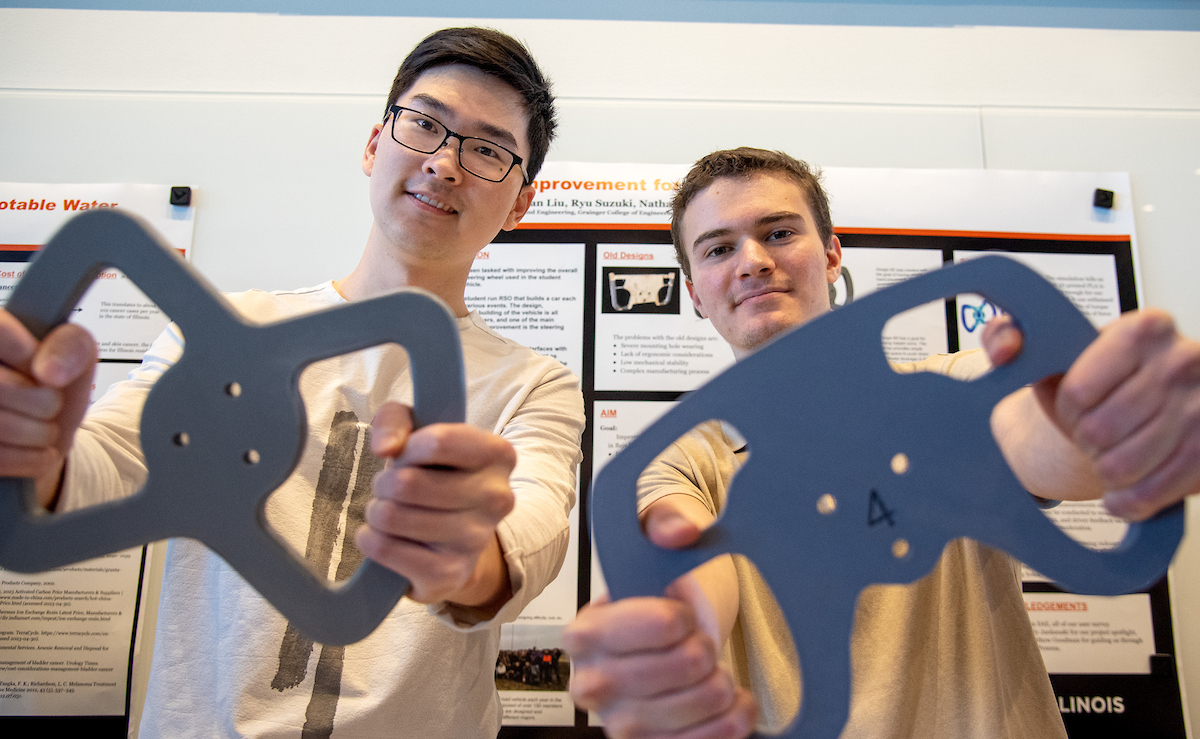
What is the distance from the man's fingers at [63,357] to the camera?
52 cm

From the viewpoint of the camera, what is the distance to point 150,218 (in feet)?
5.20

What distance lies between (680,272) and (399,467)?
116 centimetres

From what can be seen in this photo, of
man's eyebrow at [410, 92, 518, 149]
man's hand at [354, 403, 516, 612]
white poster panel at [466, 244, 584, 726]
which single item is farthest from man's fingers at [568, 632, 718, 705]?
white poster panel at [466, 244, 584, 726]

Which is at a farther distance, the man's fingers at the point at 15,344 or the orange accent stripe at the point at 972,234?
the orange accent stripe at the point at 972,234

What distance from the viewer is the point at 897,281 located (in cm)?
154

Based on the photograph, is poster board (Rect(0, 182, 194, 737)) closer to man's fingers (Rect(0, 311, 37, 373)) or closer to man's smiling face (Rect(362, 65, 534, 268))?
man's smiling face (Rect(362, 65, 534, 268))

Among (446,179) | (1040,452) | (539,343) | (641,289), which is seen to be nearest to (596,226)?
(641,289)

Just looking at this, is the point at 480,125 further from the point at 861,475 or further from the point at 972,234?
the point at 972,234

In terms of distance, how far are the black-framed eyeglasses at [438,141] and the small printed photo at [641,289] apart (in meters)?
0.59

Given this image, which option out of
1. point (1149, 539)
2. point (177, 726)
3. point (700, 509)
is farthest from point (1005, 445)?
point (177, 726)

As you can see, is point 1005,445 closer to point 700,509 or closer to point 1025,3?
point 700,509

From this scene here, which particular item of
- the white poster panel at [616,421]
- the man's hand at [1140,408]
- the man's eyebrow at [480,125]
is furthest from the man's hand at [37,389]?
the white poster panel at [616,421]

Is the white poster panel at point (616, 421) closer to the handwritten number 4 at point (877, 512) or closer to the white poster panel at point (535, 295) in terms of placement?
the white poster panel at point (535, 295)

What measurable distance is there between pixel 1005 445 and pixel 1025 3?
161 cm
